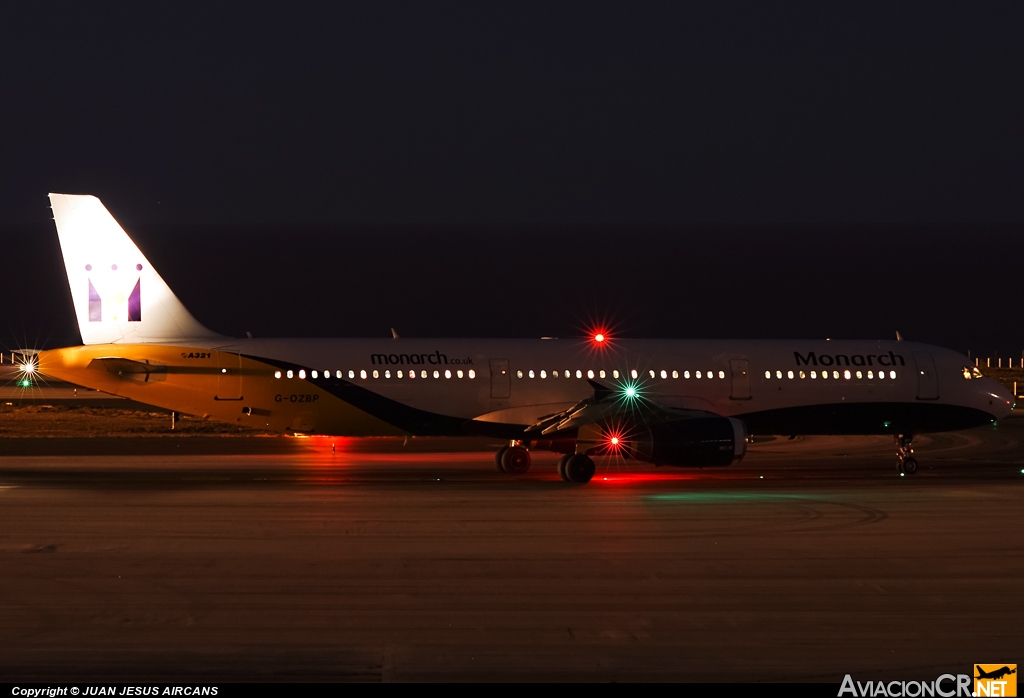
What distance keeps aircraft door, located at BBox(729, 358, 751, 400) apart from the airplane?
34 millimetres

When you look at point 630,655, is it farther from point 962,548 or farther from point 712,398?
point 712,398

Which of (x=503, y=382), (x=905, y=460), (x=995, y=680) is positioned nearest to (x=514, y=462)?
(x=503, y=382)

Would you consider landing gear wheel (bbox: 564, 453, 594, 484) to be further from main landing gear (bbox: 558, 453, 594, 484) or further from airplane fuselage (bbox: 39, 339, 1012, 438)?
→ airplane fuselage (bbox: 39, 339, 1012, 438)

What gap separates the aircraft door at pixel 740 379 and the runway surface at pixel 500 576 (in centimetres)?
416

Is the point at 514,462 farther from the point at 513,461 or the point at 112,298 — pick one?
the point at 112,298

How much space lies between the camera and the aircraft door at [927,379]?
34.5 metres

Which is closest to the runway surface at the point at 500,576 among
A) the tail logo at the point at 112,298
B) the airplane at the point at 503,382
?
the airplane at the point at 503,382

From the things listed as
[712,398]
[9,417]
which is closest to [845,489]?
[712,398]

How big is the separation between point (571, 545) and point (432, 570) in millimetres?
2809

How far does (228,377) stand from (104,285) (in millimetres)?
3680

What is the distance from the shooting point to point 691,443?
28.9 m

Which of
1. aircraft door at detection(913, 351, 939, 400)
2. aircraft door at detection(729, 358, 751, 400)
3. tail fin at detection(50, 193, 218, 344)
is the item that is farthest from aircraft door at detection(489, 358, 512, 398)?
aircraft door at detection(913, 351, 939, 400)

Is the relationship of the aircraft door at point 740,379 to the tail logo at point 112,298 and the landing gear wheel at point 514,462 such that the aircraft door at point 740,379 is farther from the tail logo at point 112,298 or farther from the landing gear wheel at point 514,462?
the tail logo at point 112,298

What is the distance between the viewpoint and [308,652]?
13164 mm
